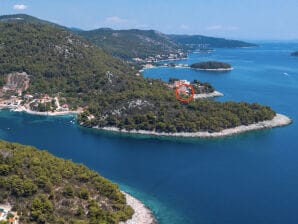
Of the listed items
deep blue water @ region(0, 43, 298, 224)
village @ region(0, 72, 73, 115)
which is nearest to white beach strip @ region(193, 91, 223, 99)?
deep blue water @ region(0, 43, 298, 224)

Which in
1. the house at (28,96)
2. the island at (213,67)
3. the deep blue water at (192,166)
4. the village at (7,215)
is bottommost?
the deep blue water at (192,166)

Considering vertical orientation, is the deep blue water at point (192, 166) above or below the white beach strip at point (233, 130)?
below

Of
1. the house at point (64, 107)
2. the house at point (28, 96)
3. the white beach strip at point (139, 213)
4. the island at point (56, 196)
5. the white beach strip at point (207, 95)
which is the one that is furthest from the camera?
the white beach strip at point (207, 95)

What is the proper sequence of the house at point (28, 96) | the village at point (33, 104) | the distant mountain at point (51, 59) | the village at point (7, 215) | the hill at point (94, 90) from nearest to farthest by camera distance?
the village at point (7, 215) → the hill at point (94, 90) → the village at point (33, 104) → the house at point (28, 96) → the distant mountain at point (51, 59)

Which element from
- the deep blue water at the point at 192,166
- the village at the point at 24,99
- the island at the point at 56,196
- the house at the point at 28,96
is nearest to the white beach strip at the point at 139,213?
the island at the point at 56,196

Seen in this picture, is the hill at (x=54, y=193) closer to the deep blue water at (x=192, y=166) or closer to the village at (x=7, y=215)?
the village at (x=7, y=215)

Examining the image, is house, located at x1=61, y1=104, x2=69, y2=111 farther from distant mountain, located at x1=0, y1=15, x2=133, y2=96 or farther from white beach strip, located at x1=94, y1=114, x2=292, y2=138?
white beach strip, located at x1=94, y1=114, x2=292, y2=138

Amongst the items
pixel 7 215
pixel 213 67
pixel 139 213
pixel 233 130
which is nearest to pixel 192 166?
pixel 139 213

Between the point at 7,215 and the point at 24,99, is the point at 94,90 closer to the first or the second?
the point at 24,99
